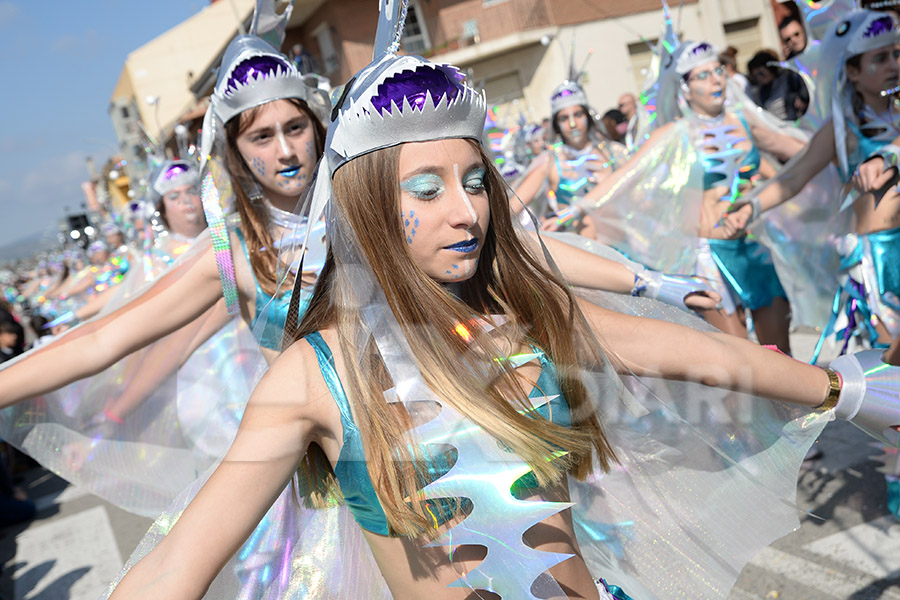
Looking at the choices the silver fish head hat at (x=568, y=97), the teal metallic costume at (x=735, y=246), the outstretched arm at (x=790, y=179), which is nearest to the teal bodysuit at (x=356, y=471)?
the outstretched arm at (x=790, y=179)

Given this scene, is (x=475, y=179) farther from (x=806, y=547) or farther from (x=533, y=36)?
(x=533, y=36)

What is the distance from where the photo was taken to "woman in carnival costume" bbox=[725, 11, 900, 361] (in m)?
3.54

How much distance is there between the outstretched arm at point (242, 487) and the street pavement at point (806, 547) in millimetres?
1029

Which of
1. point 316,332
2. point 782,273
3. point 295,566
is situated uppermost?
point 316,332

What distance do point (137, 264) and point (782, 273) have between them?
4.45 m

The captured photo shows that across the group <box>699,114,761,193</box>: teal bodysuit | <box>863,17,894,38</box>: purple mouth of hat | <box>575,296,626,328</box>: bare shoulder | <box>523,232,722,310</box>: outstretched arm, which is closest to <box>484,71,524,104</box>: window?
<box>699,114,761,193</box>: teal bodysuit

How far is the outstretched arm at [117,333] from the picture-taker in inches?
79.7

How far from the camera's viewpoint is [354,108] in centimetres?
146

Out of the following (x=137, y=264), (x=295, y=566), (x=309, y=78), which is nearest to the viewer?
(x=295, y=566)

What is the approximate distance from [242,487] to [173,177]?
4.36 m

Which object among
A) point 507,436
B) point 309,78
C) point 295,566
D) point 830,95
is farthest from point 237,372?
point 830,95

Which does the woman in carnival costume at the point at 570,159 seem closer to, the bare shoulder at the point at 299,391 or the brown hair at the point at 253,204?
the brown hair at the point at 253,204

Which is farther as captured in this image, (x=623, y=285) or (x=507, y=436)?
(x=623, y=285)

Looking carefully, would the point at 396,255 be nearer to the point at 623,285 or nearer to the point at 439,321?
the point at 439,321
